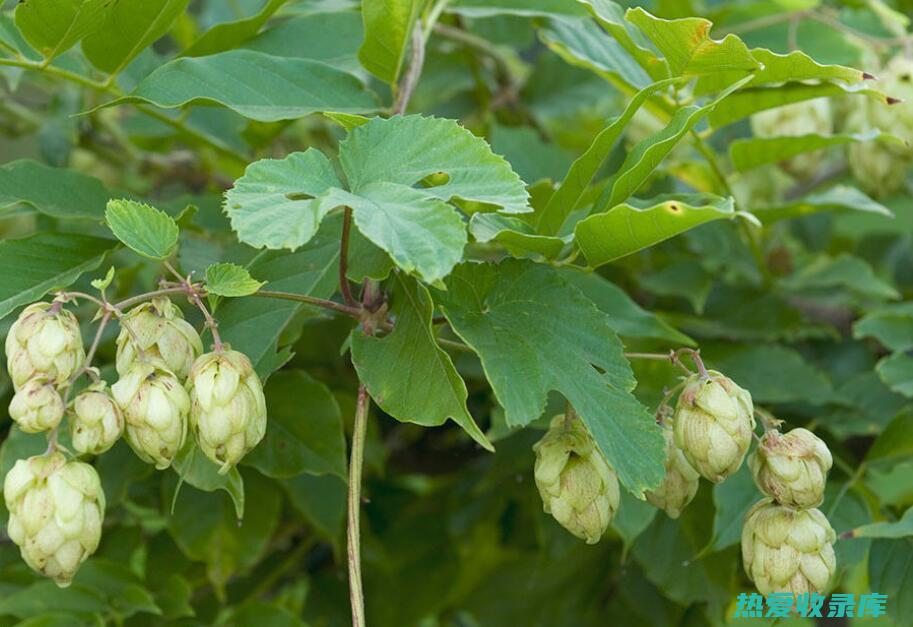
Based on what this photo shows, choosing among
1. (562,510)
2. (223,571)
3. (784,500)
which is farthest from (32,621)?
(784,500)

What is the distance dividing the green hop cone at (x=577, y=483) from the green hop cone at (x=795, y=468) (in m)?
0.10

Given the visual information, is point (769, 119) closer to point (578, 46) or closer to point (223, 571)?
point (578, 46)

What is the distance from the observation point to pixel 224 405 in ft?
2.12

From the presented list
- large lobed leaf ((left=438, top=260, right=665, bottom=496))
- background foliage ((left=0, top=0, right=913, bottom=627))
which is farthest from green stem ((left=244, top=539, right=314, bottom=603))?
large lobed leaf ((left=438, top=260, right=665, bottom=496))

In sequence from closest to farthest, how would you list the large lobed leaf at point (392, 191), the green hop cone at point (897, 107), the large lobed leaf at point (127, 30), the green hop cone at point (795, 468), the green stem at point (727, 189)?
1. the large lobed leaf at point (392, 191)
2. the green hop cone at point (795, 468)
3. the large lobed leaf at point (127, 30)
4. the green stem at point (727, 189)
5. the green hop cone at point (897, 107)

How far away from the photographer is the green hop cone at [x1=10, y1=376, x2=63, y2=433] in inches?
24.4

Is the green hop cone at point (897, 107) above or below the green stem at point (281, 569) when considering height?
above

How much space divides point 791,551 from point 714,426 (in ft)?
0.34

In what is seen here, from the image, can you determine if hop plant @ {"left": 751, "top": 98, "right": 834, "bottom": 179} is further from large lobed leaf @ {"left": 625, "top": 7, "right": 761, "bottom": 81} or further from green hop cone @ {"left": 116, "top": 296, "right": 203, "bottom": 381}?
green hop cone @ {"left": 116, "top": 296, "right": 203, "bottom": 381}

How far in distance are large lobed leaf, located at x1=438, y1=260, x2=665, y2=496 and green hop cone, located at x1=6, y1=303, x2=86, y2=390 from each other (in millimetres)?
219

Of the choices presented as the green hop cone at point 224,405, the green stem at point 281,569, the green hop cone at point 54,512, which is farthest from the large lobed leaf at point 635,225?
the green stem at point 281,569

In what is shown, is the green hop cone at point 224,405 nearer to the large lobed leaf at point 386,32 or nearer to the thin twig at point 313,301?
the thin twig at point 313,301

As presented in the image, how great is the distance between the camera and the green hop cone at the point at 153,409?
0.64 m

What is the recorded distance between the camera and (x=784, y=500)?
2.38 feet
